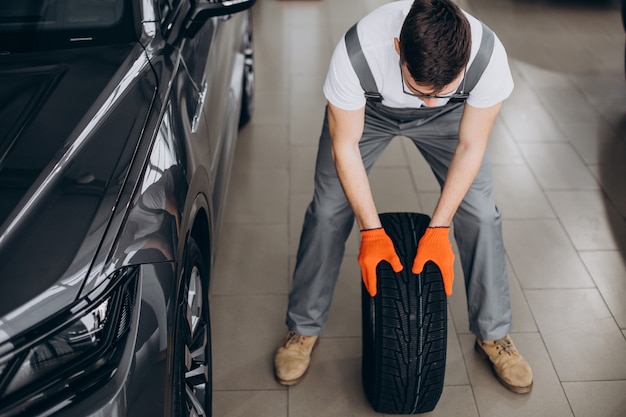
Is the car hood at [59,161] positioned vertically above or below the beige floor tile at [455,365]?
above

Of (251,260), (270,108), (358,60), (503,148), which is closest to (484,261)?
(358,60)

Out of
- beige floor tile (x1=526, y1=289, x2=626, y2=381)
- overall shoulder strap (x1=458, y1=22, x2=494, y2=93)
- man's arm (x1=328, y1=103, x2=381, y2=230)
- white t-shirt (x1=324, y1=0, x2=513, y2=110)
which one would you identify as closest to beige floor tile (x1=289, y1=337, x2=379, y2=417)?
man's arm (x1=328, y1=103, x2=381, y2=230)

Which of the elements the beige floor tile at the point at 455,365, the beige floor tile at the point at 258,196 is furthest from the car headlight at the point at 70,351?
the beige floor tile at the point at 258,196

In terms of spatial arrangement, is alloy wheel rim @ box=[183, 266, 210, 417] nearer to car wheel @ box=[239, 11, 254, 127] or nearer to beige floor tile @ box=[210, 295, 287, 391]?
beige floor tile @ box=[210, 295, 287, 391]

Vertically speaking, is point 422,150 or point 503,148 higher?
point 422,150

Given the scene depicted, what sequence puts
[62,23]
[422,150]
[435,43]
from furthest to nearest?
[422,150]
[62,23]
[435,43]

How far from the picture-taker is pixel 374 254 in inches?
79.4

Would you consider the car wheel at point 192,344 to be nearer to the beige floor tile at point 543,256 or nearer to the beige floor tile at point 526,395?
the beige floor tile at point 526,395

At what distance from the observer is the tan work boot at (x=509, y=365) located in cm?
230

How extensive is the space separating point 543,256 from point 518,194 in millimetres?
482

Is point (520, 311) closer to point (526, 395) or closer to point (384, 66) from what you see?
point (526, 395)

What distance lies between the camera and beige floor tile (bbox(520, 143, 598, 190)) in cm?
341

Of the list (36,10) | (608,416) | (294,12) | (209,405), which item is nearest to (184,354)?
(209,405)

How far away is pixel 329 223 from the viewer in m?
2.25
